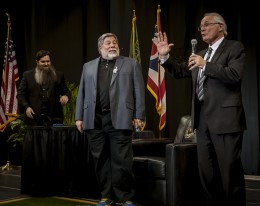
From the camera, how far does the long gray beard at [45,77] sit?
15.5ft

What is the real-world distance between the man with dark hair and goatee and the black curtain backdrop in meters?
1.49

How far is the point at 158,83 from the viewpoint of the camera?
5613 millimetres

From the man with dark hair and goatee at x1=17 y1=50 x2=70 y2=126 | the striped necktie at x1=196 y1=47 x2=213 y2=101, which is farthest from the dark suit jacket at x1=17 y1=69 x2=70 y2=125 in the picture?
the striped necktie at x1=196 y1=47 x2=213 y2=101

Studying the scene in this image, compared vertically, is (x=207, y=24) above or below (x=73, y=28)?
below

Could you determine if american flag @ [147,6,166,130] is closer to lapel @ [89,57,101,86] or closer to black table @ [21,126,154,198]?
black table @ [21,126,154,198]

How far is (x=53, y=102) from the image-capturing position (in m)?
4.73

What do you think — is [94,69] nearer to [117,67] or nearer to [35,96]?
[117,67]

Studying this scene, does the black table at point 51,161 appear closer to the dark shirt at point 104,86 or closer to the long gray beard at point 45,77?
the long gray beard at point 45,77

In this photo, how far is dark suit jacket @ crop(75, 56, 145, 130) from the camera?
342cm

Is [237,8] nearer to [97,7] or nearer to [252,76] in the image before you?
[252,76]

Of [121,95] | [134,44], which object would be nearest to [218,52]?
[121,95]

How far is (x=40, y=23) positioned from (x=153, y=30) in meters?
2.25

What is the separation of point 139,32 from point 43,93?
2082 mm

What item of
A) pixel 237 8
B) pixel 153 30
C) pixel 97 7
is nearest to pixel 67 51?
pixel 97 7
